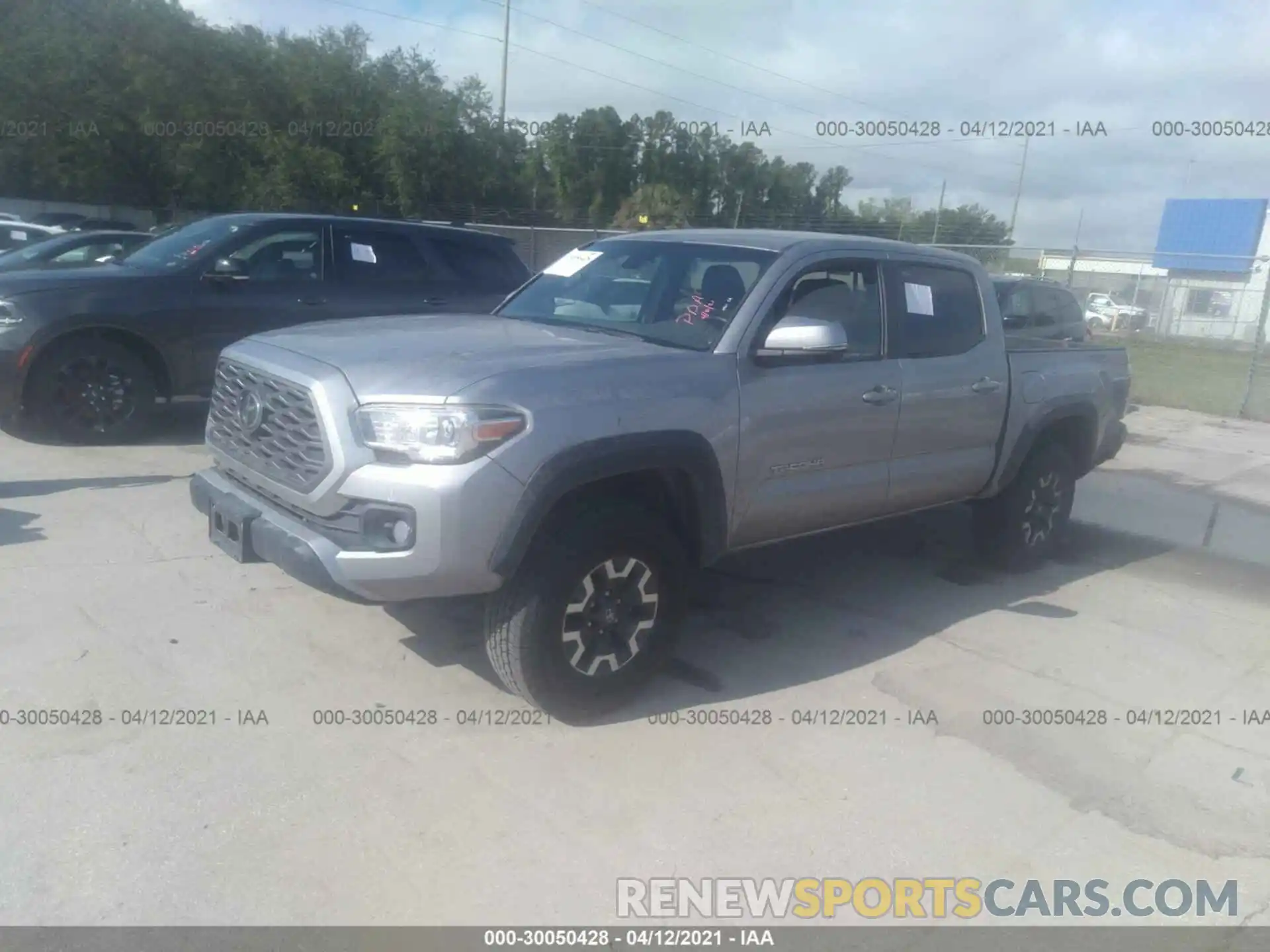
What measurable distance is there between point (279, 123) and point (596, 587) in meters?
28.6

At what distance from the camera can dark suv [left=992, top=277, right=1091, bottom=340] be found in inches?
444

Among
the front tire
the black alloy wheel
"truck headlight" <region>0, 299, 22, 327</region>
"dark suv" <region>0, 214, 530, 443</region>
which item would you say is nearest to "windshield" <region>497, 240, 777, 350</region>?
the front tire

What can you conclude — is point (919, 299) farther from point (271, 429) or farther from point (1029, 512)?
point (271, 429)

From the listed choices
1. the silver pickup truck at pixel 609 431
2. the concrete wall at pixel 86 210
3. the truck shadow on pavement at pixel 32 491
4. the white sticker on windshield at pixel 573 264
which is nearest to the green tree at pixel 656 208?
the concrete wall at pixel 86 210

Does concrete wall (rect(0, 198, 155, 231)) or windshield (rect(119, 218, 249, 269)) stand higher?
windshield (rect(119, 218, 249, 269))

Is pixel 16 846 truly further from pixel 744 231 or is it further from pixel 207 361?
pixel 207 361

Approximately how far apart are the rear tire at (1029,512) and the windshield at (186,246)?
6.12 meters

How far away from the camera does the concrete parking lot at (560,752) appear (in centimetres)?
335

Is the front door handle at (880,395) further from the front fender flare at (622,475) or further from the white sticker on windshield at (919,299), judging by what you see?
the front fender flare at (622,475)

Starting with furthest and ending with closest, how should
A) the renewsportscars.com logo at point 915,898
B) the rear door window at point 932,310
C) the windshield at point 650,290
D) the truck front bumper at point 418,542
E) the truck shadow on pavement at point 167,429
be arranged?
the truck shadow on pavement at point 167,429
the rear door window at point 932,310
the windshield at point 650,290
the truck front bumper at point 418,542
the renewsportscars.com logo at point 915,898

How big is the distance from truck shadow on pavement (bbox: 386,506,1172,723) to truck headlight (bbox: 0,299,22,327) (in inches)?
172

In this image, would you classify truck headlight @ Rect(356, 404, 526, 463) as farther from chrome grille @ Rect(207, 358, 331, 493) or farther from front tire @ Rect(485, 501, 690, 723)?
front tire @ Rect(485, 501, 690, 723)

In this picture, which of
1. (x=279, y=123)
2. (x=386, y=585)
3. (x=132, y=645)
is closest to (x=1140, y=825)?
(x=386, y=585)

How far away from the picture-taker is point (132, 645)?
15.5ft
